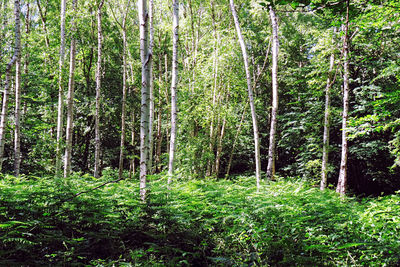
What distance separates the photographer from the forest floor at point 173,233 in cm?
306

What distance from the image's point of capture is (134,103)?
16109 mm

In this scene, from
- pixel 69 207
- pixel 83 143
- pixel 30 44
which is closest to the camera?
pixel 69 207

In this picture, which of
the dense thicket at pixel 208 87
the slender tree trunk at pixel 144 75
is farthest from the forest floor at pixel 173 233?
the dense thicket at pixel 208 87

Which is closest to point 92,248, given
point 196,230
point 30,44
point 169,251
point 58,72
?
point 169,251

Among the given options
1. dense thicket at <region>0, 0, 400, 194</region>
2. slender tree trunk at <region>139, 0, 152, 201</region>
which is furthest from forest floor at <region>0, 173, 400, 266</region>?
dense thicket at <region>0, 0, 400, 194</region>

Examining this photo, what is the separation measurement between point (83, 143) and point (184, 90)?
31.9 ft

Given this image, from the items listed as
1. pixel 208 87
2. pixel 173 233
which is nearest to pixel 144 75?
pixel 173 233

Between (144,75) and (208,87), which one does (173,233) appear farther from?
(208,87)

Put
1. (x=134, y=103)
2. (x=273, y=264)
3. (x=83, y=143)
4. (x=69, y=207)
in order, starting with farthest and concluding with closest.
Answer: (x=83, y=143), (x=134, y=103), (x=69, y=207), (x=273, y=264)

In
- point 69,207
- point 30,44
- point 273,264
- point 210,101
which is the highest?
point 30,44

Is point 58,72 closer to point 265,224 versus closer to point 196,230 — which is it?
point 196,230

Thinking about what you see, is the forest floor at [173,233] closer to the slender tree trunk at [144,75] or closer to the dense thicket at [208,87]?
the slender tree trunk at [144,75]

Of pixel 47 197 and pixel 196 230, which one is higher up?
pixel 47 197

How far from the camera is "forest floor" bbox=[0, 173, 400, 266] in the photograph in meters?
3.06
